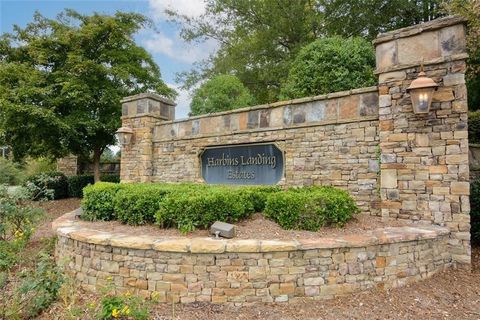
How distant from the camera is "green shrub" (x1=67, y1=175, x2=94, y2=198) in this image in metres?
12.5

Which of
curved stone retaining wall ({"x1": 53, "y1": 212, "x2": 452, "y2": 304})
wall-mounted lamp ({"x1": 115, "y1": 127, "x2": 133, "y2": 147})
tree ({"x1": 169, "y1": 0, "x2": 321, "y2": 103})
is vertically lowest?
curved stone retaining wall ({"x1": 53, "y1": 212, "x2": 452, "y2": 304})

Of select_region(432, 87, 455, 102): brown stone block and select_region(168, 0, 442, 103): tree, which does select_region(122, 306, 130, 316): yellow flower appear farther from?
select_region(168, 0, 442, 103): tree

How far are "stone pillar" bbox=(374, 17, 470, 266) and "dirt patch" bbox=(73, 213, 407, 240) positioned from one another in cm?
48

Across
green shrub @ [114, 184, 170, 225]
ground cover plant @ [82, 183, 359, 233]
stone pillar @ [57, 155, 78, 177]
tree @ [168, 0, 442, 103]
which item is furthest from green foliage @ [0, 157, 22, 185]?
ground cover plant @ [82, 183, 359, 233]

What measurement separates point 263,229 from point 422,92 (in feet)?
9.43

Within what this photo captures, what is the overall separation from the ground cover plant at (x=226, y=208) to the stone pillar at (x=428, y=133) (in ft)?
2.79

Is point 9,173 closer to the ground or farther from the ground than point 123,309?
farther from the ground

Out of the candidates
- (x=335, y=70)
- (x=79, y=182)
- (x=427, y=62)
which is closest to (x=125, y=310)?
(x=427, y=62)

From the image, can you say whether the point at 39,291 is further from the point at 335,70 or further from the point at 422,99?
the point at 335,70

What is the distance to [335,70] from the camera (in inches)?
262

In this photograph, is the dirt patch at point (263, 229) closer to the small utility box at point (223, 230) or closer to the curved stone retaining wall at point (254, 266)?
the small utility box at point (223, 230)

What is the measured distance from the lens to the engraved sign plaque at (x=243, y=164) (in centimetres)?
609

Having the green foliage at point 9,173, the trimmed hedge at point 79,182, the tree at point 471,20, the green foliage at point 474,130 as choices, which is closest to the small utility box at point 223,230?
the tree at point 471,20

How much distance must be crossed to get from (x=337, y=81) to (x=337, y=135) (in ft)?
5.61
